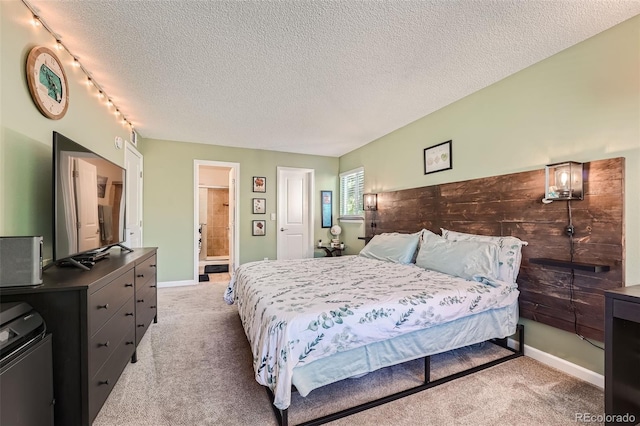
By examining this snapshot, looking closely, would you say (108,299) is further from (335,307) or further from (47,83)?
(47,83)

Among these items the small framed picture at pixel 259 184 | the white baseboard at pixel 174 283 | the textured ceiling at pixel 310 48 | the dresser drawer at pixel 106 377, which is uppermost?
the textured ceiling at pixel 310 48

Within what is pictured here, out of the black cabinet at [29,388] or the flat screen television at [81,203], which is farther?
the flat screen television at [81,203]

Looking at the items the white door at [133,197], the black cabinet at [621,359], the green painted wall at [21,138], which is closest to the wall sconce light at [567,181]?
the black cabinet at [621,359]

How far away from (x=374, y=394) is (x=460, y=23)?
2555 mm

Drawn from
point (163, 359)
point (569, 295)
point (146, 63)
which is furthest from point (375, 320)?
point (146, 63)

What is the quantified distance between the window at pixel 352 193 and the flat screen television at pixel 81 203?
3681 mm

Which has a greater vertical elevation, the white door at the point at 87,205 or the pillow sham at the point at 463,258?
the white door at the point at 87,205

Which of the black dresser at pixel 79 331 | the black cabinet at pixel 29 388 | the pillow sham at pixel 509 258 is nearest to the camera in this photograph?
the black cabinet at pixel 29 388

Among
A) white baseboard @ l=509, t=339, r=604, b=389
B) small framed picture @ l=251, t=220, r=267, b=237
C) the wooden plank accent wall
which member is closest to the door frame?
small framed picture @ l=251, t=220, r=267, b=237

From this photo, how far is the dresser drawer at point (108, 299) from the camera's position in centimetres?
142

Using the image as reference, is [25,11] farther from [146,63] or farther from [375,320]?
[375,320]

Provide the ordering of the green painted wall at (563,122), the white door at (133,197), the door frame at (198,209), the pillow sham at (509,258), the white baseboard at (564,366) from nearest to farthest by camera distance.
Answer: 1. the green painted wall at (563,122)
2. the white baseboard at (564,366)
3. the pillow sham at (509,258)
4. the white door at (133,197)
5. the door frame at (198,209)

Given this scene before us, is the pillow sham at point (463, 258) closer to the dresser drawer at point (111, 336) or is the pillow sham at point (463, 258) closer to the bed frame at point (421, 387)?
the bed frame at point (421, 387)

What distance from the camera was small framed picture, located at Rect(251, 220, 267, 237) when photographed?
5.16 meters
